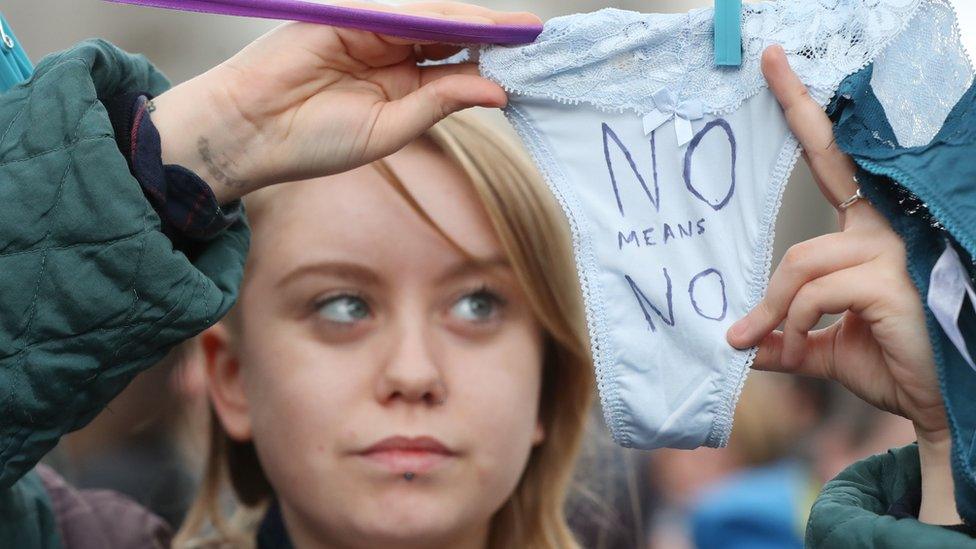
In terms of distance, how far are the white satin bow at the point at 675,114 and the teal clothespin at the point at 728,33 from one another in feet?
0.25

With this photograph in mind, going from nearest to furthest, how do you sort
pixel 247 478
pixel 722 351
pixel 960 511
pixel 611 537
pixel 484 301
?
pixel 960 511 < pixel 722 351 < pixel 484 301 < pixel 247 478 < pixel 611 537

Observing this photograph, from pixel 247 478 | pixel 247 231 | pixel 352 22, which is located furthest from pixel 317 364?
pixel 352 22

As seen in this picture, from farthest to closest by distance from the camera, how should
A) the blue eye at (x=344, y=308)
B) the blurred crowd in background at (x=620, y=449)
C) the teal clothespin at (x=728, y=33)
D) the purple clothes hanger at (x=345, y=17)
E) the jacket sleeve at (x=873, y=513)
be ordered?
the blurred crowd in background at (x=620, y=449), the blue eye at (x=344, y=308), the teal clothespin at (x=728, y=33), the purple clothes hanger at (x=345, y=17), the jacket sleeve at (x=873, y=513)

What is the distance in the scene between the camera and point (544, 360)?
222cm

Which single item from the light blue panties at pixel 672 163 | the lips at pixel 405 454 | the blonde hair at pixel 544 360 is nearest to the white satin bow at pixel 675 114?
the light blue panties at pixel 672 163

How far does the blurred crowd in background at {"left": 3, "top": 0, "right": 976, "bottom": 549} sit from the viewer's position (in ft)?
9.07

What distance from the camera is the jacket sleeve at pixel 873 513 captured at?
1.39 metres

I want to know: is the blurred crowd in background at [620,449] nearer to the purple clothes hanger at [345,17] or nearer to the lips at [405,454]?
the lips at [405,454]

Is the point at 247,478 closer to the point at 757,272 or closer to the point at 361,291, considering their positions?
the point at 361,291

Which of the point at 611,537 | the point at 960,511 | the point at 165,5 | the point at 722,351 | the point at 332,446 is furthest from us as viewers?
the point at 611,537

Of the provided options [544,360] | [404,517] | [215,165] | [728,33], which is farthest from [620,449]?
[215,165]

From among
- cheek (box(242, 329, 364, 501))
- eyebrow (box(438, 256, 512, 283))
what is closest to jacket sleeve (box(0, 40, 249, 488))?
cheek (box(242, 329, 364, 501))

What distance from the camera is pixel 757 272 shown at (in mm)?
1770

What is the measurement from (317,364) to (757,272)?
76cm
